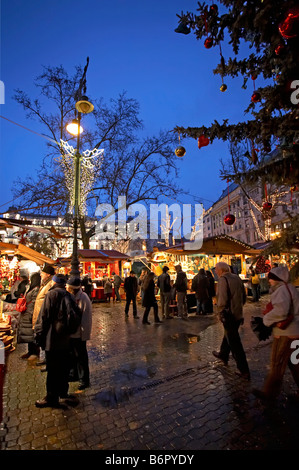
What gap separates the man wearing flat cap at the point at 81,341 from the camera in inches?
163

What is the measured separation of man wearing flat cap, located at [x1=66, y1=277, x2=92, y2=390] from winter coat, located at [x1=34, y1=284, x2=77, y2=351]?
526 mm

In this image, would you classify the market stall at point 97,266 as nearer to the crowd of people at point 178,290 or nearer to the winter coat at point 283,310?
the crowd of people at point 178,290

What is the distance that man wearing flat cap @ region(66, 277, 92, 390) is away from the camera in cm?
415

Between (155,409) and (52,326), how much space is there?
1.86 meters

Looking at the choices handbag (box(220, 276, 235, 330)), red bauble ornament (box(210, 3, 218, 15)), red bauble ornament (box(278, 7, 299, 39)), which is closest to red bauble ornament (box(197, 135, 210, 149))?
red bauble ornament (box(278, 7, 299, 39))

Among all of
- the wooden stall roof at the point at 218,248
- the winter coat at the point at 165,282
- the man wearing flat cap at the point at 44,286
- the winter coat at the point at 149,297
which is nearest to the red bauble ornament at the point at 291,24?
the man wearing flat cap at the point at 44,286

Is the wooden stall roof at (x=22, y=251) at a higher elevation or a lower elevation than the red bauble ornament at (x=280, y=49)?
lower

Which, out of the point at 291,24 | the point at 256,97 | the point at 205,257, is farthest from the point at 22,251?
the point at 205,257

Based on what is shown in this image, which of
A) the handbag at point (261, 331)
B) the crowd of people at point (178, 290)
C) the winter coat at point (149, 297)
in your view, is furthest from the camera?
the crowd of people at point (178, 290)

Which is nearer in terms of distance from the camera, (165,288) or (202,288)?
(165,288)

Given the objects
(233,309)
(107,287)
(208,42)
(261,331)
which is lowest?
(107,287)

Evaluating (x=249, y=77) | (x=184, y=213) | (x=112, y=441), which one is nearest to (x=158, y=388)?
(x=112, y=441)

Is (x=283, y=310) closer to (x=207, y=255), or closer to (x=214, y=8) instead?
(x=214, y=8)

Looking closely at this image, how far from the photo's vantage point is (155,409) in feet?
11.0
